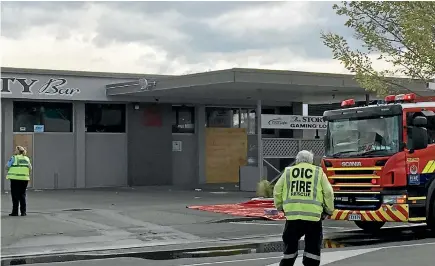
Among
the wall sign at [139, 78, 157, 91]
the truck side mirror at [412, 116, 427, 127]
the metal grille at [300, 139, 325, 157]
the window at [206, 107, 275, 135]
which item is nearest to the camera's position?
the truck side mirror at [412, 116, 427, 127]

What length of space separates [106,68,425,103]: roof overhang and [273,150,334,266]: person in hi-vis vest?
1204cm

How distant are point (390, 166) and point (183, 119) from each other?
54.6ft

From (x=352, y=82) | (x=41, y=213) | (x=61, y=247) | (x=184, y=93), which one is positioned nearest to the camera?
(x=61, y=247)

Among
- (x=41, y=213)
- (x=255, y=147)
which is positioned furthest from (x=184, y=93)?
(x=41, y=213)

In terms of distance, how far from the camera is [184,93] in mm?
25188

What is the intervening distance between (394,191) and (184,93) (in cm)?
1324

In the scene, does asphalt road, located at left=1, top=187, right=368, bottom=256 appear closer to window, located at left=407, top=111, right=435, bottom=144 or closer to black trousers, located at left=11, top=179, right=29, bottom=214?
black trousers, located at left=11, top=179, right=29, bottom=214

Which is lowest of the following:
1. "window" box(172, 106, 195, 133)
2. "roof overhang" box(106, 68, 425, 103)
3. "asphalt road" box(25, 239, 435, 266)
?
"asphalt road" box(25, 239, 435, 266)

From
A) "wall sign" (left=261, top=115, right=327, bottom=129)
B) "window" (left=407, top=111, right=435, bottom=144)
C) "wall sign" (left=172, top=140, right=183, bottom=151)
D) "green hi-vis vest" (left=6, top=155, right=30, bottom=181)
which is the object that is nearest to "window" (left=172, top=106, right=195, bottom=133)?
"wall sign" (left=172, top=140, right=183, bottom=151)

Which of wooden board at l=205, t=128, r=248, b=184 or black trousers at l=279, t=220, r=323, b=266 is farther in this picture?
wooden board at l=205, t=128, r=248, b=184

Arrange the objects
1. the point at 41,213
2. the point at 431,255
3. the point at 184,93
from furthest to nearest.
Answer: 1. the point at 184,93
2. the point at 41,213
3. the point at 431,255

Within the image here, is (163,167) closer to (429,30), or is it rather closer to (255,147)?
(255,147)

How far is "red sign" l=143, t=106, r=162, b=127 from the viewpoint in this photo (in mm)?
27562

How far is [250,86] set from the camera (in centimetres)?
2230
